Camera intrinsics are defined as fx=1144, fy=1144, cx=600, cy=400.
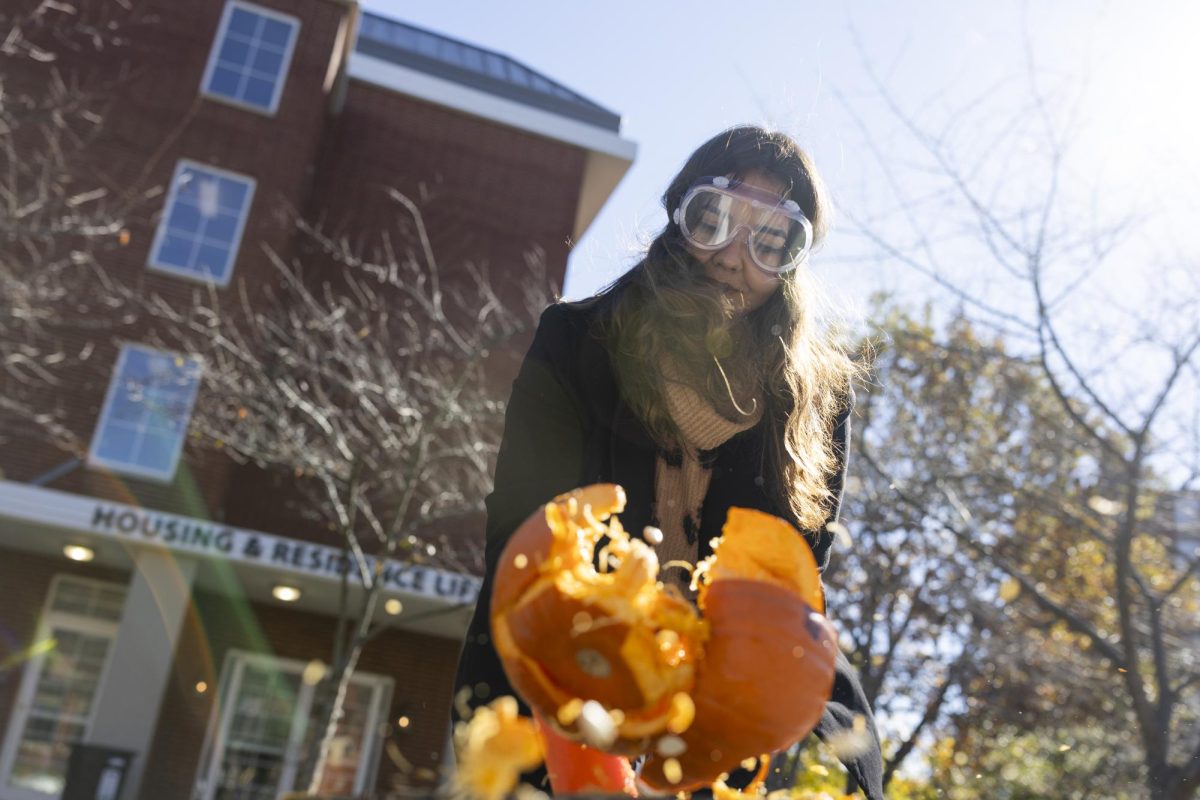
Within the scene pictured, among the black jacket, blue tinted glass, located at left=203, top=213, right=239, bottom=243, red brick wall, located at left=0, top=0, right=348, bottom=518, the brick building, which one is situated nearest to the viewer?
the black jacket

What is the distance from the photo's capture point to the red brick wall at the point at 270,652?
15.7 m

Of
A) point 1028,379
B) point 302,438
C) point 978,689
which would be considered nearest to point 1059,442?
point 1028,379

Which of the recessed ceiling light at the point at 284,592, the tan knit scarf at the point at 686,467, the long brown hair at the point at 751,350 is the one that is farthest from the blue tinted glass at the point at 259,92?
the tan knit scarf at the point at 686,467

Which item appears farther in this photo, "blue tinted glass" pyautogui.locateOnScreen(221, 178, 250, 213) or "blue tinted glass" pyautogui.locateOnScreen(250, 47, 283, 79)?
"blue tinted glass" pyautogui.locateOnScreen(250, 47, 283, 79)

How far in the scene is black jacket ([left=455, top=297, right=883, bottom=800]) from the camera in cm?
188

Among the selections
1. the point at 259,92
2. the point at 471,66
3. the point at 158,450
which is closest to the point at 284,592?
the point at 158,450

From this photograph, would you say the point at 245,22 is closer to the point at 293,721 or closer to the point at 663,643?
the point at 293,721

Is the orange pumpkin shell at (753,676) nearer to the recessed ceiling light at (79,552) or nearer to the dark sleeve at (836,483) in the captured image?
the dark sleeve at (836,483)

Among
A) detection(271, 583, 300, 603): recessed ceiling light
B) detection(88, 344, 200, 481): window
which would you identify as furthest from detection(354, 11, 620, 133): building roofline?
detection(271, 583, 300, 603): recessed ceiling light

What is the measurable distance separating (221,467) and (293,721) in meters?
3.81

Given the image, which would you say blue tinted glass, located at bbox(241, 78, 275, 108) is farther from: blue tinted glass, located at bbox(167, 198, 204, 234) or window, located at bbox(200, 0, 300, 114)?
blue tinted glass, located at bbox(167, 198, 204, 234)

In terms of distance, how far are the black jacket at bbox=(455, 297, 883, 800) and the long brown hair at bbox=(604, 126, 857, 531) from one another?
36 millimetres

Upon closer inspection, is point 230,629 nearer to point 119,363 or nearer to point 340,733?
point 340,733

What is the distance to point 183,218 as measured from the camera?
16.8 metres
